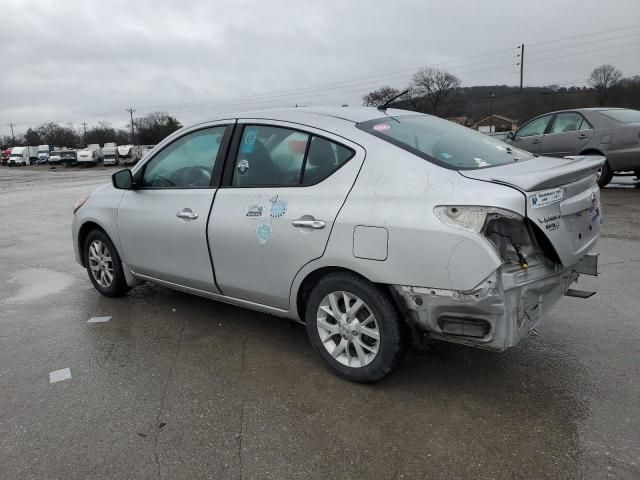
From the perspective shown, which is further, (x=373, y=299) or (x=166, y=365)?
(x=166, y=365)

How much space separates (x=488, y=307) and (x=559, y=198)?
75 centimetres

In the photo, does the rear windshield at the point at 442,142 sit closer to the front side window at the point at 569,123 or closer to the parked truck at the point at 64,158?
the front side window at the point at 569,123

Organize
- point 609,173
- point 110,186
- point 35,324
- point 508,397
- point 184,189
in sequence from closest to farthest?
point 508,397, point 184,189, point 35,324, point 110,186, point 609,173

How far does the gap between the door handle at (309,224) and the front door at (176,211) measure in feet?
2.88

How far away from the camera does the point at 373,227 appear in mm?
2965

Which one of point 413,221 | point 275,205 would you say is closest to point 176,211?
point 275,205

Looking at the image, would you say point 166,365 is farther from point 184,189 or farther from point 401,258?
point 401,258

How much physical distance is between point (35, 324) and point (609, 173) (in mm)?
10629

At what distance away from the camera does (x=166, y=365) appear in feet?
11.9

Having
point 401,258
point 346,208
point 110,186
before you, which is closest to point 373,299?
point 401,258

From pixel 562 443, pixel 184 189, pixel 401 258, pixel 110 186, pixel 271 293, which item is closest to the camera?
pixel 562 443

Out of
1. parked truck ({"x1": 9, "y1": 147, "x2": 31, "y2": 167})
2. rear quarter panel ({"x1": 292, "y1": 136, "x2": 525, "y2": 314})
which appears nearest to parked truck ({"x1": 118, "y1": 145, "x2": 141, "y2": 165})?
parked truck ({"x1": 9, "y1": 147, "x2": 31, "y2": 167})

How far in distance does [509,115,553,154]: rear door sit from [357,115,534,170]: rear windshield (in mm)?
8429

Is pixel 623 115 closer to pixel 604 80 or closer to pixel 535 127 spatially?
pixel 535 127
